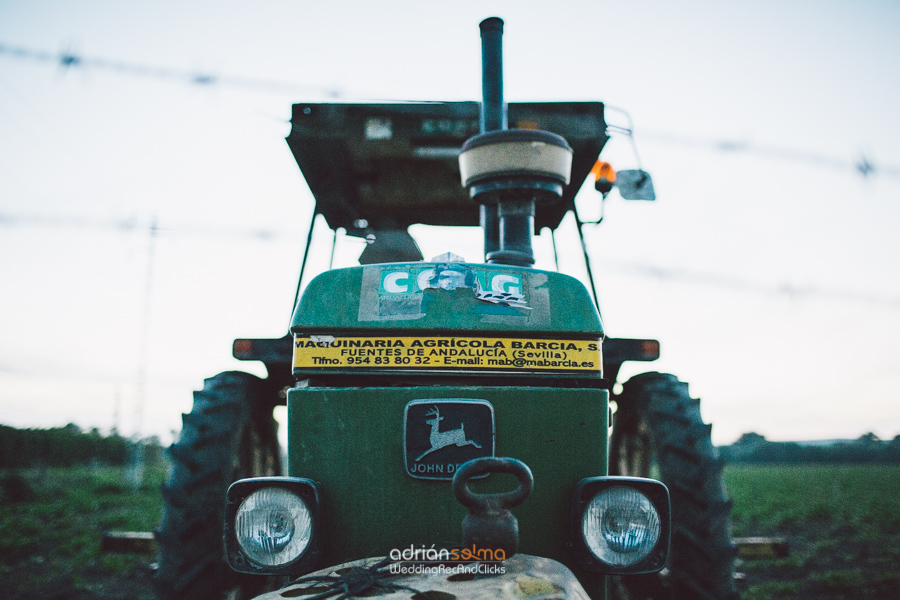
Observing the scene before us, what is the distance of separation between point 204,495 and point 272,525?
2.18 ft

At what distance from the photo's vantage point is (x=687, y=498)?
2420 mm

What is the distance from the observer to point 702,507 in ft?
7.82

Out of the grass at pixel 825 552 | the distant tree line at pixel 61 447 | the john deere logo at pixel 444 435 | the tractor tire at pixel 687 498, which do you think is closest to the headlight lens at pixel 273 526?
the john deere logo at pixel 444 435

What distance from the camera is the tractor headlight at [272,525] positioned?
1.95 meters

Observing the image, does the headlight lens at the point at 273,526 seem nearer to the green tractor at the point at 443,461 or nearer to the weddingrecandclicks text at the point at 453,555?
the green tractor at the point at 443,461

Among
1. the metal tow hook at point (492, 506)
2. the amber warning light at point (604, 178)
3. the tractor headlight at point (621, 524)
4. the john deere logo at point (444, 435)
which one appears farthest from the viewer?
the amber warning light at point (604, 178)

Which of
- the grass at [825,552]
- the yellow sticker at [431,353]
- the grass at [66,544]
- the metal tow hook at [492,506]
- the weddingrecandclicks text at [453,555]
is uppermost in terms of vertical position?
the yellow sticker at [431,353]

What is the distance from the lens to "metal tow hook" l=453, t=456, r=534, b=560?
155 cm

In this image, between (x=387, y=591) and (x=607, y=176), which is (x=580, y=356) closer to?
(x=387, y=591)

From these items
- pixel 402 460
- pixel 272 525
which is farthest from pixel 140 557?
pixel 402 460

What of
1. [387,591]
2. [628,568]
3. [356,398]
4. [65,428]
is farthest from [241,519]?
[65,428]

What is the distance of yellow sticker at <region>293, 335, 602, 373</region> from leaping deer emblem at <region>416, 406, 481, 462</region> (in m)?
0.18

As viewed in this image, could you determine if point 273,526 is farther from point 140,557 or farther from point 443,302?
point 140,557

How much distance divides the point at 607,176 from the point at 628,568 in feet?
7.16
